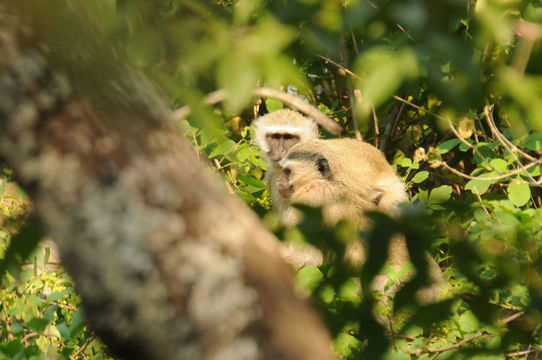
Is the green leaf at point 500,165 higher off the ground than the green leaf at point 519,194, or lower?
higher

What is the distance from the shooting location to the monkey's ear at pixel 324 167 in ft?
15.3

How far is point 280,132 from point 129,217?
5322 millimetres

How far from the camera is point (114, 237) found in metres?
0.80

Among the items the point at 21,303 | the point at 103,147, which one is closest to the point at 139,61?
the point at 103,147

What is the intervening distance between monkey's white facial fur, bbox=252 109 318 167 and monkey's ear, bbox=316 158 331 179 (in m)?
1.26

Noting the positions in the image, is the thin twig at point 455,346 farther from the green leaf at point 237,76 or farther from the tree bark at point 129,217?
the green leaf at point 237,76

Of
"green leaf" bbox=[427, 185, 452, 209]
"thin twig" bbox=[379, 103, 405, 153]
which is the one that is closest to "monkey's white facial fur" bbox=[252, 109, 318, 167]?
"thin twig" bbox=[379, 103, 405, 153]

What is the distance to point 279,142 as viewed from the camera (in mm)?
6066

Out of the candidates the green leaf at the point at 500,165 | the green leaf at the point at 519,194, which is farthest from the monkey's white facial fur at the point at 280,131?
the green leaf at the point at 519,194

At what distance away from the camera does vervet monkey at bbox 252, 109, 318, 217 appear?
5961mm

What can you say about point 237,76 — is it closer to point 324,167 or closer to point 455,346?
point 455,346

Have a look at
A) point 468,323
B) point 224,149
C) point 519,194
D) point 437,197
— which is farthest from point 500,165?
point 224,149

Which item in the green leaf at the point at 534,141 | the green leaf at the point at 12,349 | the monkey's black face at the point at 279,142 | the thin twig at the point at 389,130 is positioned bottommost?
the monkey's black face at the point at 279,142

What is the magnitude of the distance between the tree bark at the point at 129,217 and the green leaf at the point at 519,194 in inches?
93.6
